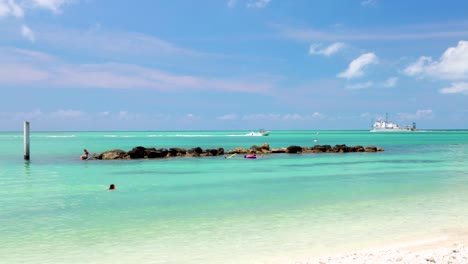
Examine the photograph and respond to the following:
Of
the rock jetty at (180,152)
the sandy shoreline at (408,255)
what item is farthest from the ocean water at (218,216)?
the rock jetty at (180,152)

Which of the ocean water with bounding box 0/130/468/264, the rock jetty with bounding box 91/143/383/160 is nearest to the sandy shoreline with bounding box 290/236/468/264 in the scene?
the ocean water with bounding box 0/130/468/264

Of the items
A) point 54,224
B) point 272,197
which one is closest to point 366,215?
point 272,197

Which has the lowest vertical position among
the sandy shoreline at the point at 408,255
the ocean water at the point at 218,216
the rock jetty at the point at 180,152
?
the ocean water at the point at 218,216

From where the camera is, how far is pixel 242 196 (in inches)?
728

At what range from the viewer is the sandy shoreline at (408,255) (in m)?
8.59

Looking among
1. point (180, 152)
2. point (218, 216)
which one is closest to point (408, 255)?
point (218, 216)

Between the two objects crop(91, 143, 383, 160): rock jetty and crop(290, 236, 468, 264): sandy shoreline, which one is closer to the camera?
crop(290, 236, 468, 264): sandy shoreline

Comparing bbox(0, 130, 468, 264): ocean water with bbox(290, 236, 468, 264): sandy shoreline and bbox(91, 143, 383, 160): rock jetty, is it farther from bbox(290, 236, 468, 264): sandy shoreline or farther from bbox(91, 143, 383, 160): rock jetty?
bbox(91, 143, 383, 160): rock jetty

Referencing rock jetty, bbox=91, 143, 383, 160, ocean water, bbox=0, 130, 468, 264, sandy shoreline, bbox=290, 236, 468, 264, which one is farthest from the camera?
rock jetty, bbox=91, 143, 383, 160

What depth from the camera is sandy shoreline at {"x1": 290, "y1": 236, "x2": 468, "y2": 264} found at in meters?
8.59

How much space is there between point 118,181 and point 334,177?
39.7ft

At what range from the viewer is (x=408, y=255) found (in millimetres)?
9086

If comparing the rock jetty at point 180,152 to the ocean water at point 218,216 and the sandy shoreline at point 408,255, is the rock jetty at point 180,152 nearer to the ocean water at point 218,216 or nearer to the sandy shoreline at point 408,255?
the ocean water at point 218,216

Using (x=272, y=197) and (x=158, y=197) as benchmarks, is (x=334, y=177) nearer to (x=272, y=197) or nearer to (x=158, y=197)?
(x=272, y=197)
